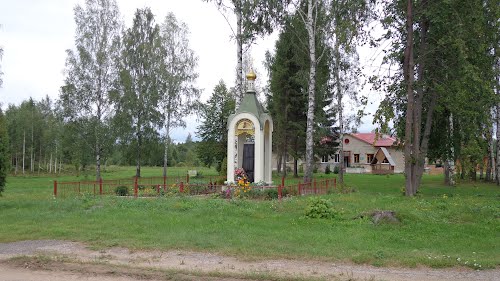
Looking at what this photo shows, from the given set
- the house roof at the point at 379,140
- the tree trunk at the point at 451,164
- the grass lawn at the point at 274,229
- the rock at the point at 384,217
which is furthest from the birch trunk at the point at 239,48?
the house roof at the point at 379,140

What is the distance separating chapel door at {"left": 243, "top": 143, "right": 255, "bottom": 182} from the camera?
68.9 feet

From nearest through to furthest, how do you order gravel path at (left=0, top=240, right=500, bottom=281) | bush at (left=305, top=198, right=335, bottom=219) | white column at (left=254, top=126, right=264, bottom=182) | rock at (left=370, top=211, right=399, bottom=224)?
1. gravel path at (left=0, top=240, right=500, bottom=281)
2. rock at (left=370, top=211, right=399, bottom=224)
3. bush at (left=305, top=198, right=335, bottom=219)
4. white column at (left=254, top=126, right=264, bottom=182)

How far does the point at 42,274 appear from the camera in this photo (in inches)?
260

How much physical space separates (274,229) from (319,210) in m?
2.04

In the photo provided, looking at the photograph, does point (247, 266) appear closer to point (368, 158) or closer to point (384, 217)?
point (384, 217)

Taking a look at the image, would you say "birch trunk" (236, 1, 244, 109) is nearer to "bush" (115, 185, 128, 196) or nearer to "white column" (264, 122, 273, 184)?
"white column" (264, 122, 273, 184)

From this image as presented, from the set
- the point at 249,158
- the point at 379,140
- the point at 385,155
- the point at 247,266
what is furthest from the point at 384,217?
the point at 379,140

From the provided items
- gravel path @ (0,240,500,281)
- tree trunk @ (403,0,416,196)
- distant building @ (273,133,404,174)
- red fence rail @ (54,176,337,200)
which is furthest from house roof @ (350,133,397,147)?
gravel path @ (0,240,500,281)

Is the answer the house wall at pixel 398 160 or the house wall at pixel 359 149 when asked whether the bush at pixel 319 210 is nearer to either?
the house wall at pixel 398 160

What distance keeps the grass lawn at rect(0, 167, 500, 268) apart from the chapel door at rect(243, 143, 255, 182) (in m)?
6.43

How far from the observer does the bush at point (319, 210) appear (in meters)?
11.8

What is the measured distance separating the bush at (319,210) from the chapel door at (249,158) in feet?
29.4

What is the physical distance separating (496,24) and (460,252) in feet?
44.8

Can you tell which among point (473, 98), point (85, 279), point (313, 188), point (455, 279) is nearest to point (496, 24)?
point (473, 98)
